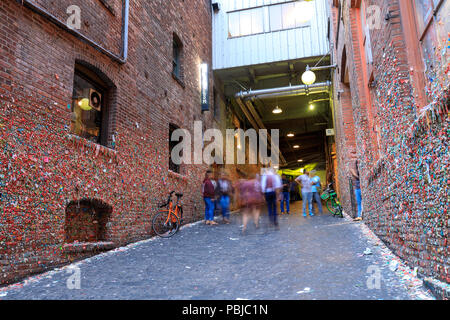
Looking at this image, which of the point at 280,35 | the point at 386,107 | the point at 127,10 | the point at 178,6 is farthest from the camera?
the point at 280,35

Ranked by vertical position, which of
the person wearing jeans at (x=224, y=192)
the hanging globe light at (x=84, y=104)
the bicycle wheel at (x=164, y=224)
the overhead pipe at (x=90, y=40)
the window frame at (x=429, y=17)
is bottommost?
the bicycle wheel at (x=164, y=224)

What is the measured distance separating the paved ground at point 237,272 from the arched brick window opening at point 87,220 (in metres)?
0.58

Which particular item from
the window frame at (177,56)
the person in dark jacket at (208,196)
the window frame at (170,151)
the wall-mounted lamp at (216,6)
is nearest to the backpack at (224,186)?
the person in dark jacket at (208,196)

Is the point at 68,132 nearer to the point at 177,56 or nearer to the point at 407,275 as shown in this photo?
the point at 407,275

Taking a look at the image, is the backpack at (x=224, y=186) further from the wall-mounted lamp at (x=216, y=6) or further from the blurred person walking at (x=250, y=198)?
the wall-mounted lamp at (x=216, y=6)

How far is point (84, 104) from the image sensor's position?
8.03m

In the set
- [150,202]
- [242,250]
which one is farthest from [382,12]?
[150,202]

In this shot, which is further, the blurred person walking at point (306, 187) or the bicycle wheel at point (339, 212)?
the blurred person walking at point (306, 187)

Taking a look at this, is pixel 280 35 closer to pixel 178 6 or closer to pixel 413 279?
pixel 178 6

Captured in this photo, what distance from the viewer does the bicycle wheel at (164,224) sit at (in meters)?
9.64

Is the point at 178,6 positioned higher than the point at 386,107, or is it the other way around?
the point at 178,6

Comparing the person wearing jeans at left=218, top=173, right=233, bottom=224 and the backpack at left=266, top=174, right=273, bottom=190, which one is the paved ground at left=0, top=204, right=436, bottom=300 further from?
the person wearing jeans at left=218, top=173, right=233, bottom=224

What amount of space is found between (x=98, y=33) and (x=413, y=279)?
7.72m

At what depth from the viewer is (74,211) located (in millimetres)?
7242
